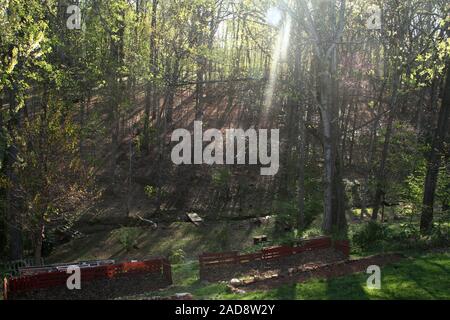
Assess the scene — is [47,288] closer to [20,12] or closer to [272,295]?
[272,295]

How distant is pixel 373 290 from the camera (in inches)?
416

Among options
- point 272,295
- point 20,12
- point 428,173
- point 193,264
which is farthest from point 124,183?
point 272,295

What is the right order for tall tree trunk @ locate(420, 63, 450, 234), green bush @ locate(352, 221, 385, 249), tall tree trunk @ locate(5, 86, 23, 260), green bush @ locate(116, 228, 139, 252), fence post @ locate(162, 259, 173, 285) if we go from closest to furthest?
fence post @ locate(162, 259, 173, 285) < green bush @ locate(352, 221, 385, 249) < tall tree trunk @ locate(5, 86, 23, 260) < tall tree trunk @ locate(420, 63, 450, 234) < green bush @ locate(116, 228, 139, 252)

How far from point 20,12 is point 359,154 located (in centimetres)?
2832

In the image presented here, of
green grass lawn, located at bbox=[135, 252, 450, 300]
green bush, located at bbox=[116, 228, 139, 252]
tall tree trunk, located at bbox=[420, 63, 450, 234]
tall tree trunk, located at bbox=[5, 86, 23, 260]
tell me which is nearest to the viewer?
green grass lawn, located at bbox=[135, 252, 450, 300]

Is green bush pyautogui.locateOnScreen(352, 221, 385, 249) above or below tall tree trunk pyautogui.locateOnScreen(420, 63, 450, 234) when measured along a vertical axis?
below

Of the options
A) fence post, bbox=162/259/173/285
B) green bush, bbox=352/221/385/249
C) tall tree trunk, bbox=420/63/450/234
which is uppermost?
tall tree trunk, bbox=420/63/450/234

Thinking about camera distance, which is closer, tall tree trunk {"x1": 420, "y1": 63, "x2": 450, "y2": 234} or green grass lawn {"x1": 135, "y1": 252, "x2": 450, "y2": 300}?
green grass lawn {"x1": 135, "y1": 252, "x2": 450, "y2": 300}

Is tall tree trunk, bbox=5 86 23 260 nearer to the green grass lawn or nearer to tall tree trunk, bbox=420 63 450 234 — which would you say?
the green grass lawn

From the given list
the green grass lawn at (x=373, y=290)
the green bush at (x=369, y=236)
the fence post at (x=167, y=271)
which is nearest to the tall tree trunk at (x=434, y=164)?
the green bush at (x=369, y=236)

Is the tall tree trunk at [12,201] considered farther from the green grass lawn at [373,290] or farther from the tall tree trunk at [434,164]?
the tall tree trunk at [434,164]

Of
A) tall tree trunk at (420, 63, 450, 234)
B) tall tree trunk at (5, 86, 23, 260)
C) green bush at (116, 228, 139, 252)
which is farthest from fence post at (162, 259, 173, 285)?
tall tree trunk at (420, 63, 450, 234)

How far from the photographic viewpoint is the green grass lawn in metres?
10.3

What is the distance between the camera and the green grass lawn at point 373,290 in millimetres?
10281
